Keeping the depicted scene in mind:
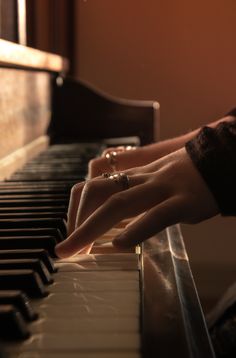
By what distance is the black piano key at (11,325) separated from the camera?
1.53 ft

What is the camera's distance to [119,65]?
265 centimetres

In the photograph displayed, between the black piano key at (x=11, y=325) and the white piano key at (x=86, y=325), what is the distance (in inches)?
0.6

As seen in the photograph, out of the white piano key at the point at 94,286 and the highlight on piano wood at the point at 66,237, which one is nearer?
the highlight on piano wood at the point at 66,237

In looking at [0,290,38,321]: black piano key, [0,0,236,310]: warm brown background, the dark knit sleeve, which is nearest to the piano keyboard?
[0,290,38,321]: black piano key

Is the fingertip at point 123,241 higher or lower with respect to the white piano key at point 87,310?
higher

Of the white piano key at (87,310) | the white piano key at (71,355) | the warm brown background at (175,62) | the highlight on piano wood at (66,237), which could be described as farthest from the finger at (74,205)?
the warm brown background at (175,62)

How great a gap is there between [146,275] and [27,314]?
167 mm

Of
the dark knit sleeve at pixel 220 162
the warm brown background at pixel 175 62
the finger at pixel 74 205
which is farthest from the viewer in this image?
the warm brown background at pixel 175 62

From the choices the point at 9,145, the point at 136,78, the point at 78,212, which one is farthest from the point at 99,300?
the point at 136,78

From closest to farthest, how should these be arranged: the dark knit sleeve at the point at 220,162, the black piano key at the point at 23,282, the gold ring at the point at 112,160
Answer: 1. the black piano key at the point at 23,282
2. the dark knit sleeve at the point at 220,162
3. the gold ring at the point at 112,160

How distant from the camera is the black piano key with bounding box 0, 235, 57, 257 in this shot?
68 cm

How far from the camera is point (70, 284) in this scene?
609mm

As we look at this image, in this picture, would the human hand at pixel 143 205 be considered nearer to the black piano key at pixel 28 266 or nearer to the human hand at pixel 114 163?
the black piano key at pixel 28 266

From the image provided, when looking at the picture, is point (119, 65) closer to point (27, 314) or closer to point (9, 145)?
point (9, 145)
